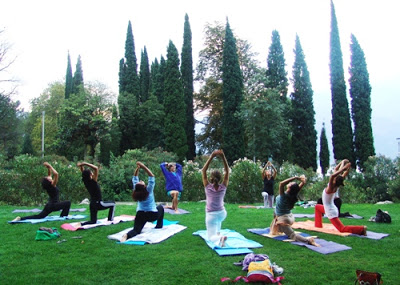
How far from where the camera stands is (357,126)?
2853 cm

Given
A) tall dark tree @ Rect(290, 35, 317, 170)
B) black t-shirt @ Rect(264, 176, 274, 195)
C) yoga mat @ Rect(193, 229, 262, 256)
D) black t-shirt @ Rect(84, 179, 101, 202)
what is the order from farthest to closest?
tall dark tree @ Rect(290, 35, 317, 170)
black t-shirt @ Rect(264, 176, 274, 195)
black t-shirt @ Rect(84, 179, 101, 202)
yoga mat @ Rect(193, 229, 262, 256)

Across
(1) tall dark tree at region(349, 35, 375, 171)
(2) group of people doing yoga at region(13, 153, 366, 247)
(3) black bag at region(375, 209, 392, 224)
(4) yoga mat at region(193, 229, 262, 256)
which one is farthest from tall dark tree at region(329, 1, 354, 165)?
(4) yoga mat at region(193, 229, 262, 256)

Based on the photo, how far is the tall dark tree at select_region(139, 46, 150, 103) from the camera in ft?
143

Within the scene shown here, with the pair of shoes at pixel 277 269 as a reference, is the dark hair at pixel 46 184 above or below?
above

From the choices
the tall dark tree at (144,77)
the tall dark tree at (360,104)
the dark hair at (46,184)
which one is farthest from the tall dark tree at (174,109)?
the dark hair at (46,184)

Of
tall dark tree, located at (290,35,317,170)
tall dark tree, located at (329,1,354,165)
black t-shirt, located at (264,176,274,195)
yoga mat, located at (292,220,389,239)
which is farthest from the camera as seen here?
tall dark tree, located at (290,35,317,170)

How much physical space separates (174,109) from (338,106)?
13.5 meters

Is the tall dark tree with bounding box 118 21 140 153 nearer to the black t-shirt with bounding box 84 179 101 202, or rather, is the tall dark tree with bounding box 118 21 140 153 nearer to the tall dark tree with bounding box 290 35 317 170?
the tall dark tree with bounding box 290 35 317 170

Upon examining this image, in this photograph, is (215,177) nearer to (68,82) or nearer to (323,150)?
(323,150)

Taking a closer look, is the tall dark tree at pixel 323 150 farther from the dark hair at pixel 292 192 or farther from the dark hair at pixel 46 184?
the dark hair at pixel 46 184

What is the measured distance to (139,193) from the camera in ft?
23.5

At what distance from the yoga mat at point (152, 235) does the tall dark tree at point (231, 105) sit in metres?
21.1

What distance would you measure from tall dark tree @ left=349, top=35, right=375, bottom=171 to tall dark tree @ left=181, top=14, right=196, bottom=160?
13.8m

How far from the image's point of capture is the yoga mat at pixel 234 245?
586cm
